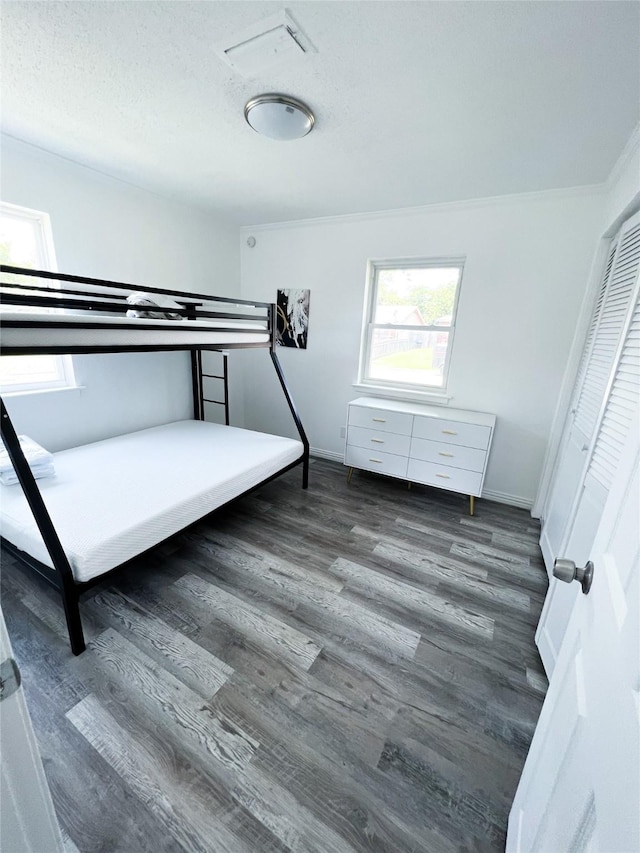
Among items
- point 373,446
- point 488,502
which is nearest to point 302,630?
point 373,446

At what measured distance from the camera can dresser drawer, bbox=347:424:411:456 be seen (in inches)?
117

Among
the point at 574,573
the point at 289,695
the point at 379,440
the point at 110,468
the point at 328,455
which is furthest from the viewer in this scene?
the point at 328,455

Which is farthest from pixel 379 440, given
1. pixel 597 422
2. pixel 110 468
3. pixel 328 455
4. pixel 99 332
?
pixel 99 332

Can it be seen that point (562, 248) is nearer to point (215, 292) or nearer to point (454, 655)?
point (454, 655)

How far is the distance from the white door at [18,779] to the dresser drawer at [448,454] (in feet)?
8.85

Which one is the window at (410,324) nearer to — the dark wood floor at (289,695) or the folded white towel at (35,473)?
the dark wood floor at (289,695)

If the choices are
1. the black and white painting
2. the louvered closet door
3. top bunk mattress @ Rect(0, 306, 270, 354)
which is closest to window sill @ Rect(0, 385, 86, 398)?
top bunk mattress @ Rect(0, 306, 270, 354)

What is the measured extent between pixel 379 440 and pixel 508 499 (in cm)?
124

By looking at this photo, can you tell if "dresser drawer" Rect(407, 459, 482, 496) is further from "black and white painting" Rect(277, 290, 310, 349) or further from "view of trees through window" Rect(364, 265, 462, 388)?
"black and white painting" Rect(277, 290, 310, 349)

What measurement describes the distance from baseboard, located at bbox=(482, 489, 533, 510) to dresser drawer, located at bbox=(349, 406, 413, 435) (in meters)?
0.93

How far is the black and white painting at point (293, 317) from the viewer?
3604 millimetres

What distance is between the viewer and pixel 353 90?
→ 4.91 feet

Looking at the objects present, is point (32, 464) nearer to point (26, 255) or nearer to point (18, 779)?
point (26, 255)

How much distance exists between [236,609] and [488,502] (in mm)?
2317
